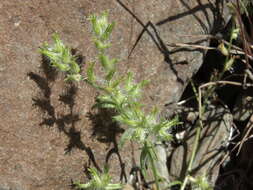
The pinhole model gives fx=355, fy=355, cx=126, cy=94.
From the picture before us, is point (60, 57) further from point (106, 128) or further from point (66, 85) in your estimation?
point (106, 128)

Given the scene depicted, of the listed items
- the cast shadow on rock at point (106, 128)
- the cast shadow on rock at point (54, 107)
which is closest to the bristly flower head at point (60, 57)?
the cast shadow on rock at point (54, 107)

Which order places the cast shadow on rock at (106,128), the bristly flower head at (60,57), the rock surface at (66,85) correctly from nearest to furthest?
1. the bristly flower head at (60,57)
2. the rock surface at (66,85)
3. the cast shadow on rock at (106,128)

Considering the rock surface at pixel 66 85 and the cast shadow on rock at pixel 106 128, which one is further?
the cast shadow on rock at pixel 106 128

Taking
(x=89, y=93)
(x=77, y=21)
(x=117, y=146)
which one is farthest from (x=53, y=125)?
(x=77, y=21)

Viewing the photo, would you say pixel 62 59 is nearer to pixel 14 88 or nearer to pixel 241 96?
pixel 14 88

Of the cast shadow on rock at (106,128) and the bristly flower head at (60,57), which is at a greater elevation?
the bristly flower head at (60,57)

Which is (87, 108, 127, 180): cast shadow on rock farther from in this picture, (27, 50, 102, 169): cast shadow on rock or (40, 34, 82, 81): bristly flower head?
(40, 34, 82, 81): bristly flower head

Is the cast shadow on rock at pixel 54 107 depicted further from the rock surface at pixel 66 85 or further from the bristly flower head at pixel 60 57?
the bristly flower head at pixel 60 57

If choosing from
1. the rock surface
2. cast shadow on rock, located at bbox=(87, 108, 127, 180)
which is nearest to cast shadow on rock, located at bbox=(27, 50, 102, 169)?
the rock surface

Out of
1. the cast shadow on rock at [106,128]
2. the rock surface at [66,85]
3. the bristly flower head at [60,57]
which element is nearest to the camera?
the bristly flower head at [60,57]
